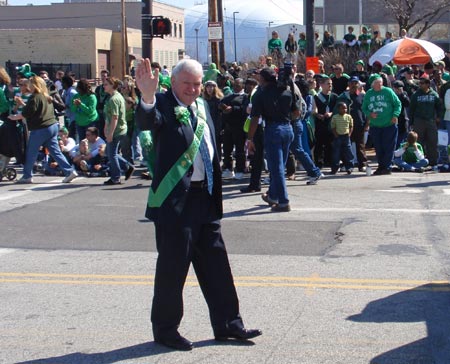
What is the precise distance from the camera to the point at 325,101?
51.7 feet

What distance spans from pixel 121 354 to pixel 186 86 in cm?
186

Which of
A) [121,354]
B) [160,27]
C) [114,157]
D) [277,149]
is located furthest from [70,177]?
[121,354]

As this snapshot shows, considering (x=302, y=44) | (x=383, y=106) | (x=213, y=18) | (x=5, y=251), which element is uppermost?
(x=213, y=18)

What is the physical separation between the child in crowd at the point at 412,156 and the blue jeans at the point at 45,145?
601cm

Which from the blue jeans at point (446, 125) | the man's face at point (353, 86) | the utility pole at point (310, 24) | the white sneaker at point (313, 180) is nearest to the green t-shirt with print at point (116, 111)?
the white sneaker at point (313, 180)

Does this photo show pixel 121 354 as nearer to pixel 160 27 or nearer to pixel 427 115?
pixel 427 115

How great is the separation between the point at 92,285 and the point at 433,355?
327 cm

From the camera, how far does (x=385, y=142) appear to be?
48.8 feet

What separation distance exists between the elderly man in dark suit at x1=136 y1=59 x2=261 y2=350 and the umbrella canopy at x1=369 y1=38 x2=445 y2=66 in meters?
14.4

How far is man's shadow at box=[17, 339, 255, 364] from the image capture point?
18.3ft

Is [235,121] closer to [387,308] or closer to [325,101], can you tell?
[325,101]

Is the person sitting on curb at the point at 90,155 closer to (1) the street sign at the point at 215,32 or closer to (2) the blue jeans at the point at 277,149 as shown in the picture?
(2) the blue jeans at the point at 277,149

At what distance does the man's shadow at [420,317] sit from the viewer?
5.55 meters

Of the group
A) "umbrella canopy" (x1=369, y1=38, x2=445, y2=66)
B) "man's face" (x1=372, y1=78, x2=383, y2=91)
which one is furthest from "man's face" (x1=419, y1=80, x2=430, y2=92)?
"umbrella canopy" (x1=369, y1=38, x2=445, y2=66)
